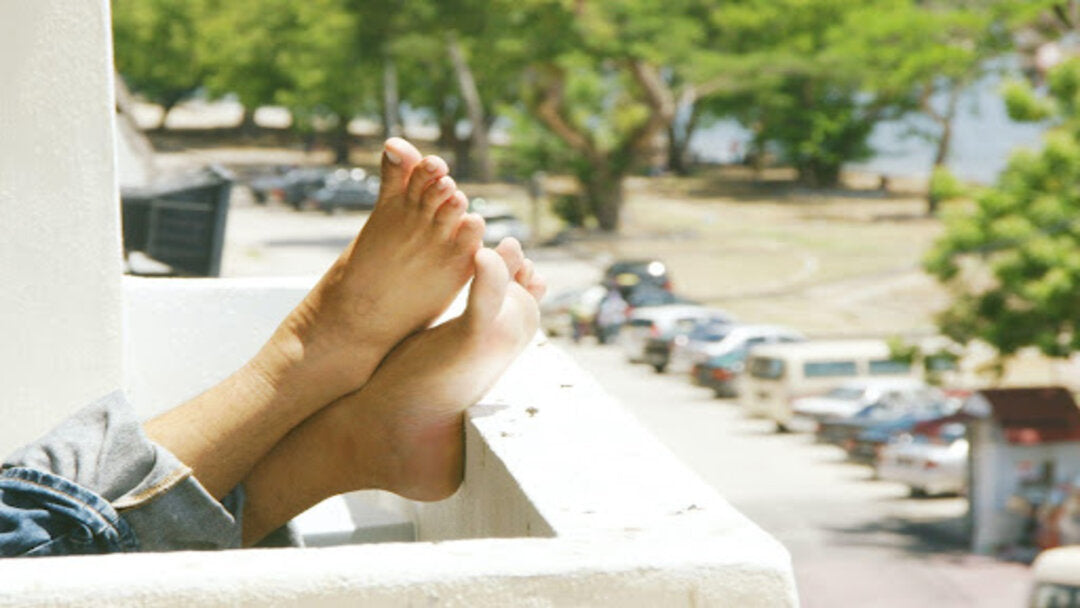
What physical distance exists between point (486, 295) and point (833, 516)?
18.3m

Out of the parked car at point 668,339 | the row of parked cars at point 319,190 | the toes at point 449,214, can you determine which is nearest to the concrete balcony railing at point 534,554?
the toes at point 449,214

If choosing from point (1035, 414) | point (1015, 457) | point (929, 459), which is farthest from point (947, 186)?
point (929, 459)

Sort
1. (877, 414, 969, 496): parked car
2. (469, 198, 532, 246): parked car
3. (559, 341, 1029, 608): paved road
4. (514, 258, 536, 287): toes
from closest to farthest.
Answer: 1. (514, 258, 536, 287): toes
2. (559, 341, 1029, 608): paved road
3. (877, 414, 969, 496): parked car
4. (469, 198, 532, 246): parked car

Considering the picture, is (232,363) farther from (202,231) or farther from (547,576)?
(202,231)

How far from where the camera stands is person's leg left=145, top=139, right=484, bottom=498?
2.42m

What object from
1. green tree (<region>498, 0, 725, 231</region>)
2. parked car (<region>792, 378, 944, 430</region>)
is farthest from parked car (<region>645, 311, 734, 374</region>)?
green tree (<region>498, 0, 725, 231</region>)

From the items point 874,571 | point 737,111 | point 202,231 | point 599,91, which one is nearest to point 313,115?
point 737,111

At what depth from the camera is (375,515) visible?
350 cm

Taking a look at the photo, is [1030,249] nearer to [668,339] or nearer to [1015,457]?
[1015,457]

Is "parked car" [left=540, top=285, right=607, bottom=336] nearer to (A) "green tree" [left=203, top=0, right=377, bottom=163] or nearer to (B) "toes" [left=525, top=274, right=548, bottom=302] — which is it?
(A) "green tree" [left=203, top=0, right=377, bottom=163]

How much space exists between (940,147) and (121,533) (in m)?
56.4

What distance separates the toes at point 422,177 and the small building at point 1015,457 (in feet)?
55.0

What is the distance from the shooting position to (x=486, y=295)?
2303 mm

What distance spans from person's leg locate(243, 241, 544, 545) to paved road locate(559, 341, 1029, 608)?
14.7 m
